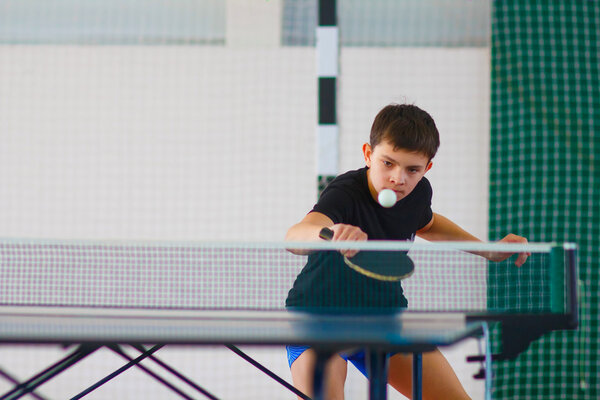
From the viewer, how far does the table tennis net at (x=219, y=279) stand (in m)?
3.50

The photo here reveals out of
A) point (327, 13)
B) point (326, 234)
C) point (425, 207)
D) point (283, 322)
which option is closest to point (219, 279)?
point (327, 13)

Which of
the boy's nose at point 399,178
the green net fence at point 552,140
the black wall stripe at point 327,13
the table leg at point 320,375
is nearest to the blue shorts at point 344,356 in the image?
the boy's nose at point 399,178

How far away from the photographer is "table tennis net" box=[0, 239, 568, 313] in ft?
11.5

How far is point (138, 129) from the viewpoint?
4.16 m

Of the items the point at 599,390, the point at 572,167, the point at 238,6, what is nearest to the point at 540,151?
the point at 572,167

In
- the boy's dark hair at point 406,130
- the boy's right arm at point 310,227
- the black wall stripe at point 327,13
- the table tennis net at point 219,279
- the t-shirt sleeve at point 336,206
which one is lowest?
the table tennis net at point 219,279

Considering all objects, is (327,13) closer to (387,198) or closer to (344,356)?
(387,198)

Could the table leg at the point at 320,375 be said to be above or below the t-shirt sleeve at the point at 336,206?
below

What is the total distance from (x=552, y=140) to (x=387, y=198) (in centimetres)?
229

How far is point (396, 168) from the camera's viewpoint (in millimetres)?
1980

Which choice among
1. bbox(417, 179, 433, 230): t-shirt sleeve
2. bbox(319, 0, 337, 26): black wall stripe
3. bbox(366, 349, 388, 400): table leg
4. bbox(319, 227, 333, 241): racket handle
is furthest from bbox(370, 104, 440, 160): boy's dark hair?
bbox(319, 0, 337, 26): black wall stripe

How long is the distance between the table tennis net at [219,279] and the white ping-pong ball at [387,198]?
1407 mm

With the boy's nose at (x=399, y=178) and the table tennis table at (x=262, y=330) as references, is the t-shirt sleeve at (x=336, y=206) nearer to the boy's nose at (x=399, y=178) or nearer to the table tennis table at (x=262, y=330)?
the boy's nose at (x=399, y=178)

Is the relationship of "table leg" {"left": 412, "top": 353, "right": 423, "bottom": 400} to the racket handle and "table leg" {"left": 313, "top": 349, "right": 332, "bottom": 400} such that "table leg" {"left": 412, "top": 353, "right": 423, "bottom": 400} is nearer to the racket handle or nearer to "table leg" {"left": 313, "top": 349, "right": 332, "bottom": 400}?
the racket handle
